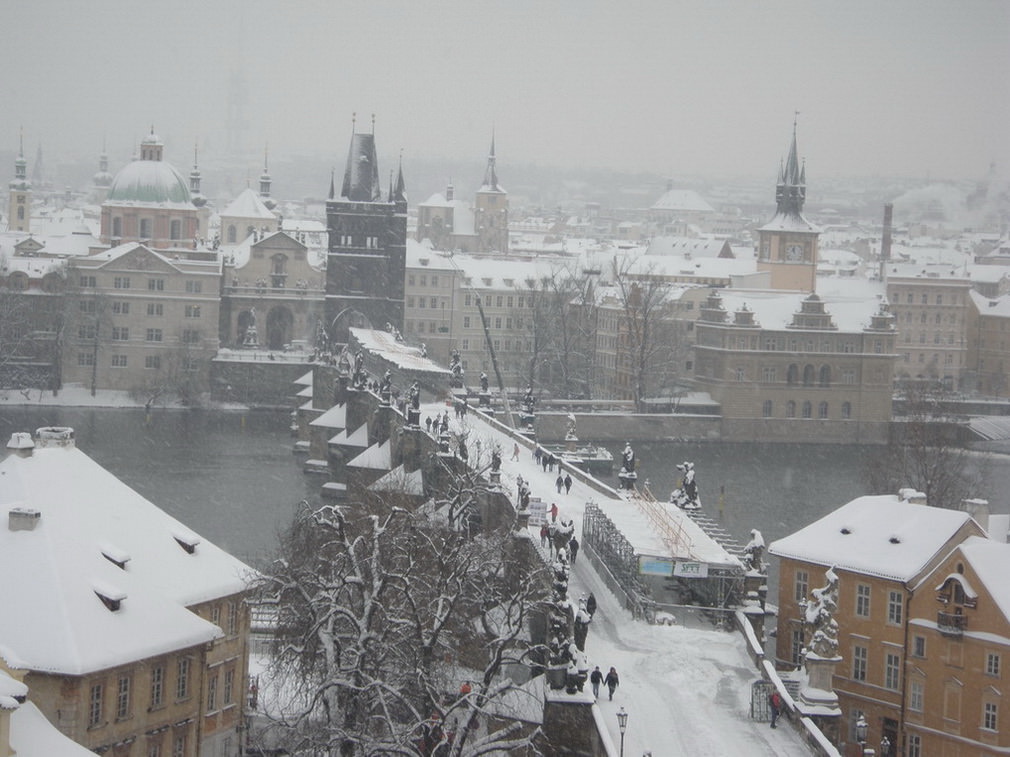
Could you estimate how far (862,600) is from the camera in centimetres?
3544

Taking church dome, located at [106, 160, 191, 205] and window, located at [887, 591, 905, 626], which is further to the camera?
church dome, located at [106, 160, 191, 205]

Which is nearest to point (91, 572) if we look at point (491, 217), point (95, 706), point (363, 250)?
point (95, 706)

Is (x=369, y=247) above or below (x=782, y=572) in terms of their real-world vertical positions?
above

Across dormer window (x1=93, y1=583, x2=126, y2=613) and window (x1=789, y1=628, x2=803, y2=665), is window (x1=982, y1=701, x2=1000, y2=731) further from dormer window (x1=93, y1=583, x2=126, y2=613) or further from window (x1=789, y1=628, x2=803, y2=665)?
dormer window (x1=93, y1=583, x2=126, y2=613)

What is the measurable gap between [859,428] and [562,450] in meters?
20.5

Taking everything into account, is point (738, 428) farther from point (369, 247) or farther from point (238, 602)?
point (238, 602)

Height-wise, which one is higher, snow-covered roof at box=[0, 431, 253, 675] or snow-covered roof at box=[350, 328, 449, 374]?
snow-covered roof at box=[350, 328, 449, 374]

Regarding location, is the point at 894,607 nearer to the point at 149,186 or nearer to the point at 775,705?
the point at 775,705

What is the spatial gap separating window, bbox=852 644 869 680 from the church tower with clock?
73796 mm

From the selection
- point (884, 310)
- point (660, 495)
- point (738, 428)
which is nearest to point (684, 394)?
point (738, 428)

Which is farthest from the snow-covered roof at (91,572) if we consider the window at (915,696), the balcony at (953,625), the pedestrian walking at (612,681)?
the balcony at (953,625)

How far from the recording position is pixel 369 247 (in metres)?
93.3

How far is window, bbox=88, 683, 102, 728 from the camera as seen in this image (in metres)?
25.4

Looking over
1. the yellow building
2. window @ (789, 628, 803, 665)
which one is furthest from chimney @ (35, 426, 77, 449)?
window @ (789, 628, 803, 665)
